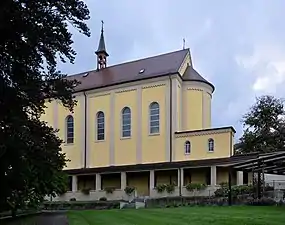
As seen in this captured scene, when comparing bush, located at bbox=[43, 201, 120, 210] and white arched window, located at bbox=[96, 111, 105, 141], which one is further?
white arched window, located at bbox=[96, 111, 105, 141]

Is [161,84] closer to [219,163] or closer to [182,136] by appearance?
[182,136]

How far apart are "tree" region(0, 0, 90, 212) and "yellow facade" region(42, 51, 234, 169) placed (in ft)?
95.4

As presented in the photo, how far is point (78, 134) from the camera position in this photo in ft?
180

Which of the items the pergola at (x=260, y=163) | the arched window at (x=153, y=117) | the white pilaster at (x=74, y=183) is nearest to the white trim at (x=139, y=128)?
the arched window at (x=153, y=117)

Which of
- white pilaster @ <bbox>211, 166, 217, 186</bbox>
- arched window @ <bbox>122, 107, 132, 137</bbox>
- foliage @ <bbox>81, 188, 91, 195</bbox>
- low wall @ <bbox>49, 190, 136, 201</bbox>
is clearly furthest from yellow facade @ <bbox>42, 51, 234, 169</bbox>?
low wall @ <bbox>49, 190, 136, 201</bbox>

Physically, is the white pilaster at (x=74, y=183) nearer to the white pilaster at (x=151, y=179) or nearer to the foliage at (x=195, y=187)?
the white pilaster at (x=151, y=179)

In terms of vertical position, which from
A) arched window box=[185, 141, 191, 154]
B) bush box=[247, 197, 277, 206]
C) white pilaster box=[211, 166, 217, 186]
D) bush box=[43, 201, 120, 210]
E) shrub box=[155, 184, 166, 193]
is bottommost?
bush box=[43, 201, 120, 210]

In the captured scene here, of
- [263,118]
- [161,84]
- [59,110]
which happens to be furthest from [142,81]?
[263,118]

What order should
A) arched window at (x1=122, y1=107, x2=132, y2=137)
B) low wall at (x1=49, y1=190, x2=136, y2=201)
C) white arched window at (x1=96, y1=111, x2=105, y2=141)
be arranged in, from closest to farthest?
1. low wall at (x1=49, y1=190, x2=136, y2=201)
2. arched window at (x1=122, y1=107, x2=132, y2=137)
3. white arched window at (x1=96, y1=111, x2=105, y2=141)

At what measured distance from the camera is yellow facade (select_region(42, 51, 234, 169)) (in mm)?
46719

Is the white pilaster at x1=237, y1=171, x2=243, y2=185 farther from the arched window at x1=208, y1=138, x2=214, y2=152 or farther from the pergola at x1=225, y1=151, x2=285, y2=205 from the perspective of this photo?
the pergola at x1=225, y1=151, x2=285, y2=205

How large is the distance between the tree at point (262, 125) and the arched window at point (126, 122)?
43.8 ft

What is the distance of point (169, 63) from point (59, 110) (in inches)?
543

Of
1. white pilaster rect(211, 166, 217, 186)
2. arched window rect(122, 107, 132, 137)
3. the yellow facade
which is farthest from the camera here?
arched window rect(122, 107, 132, 137)
